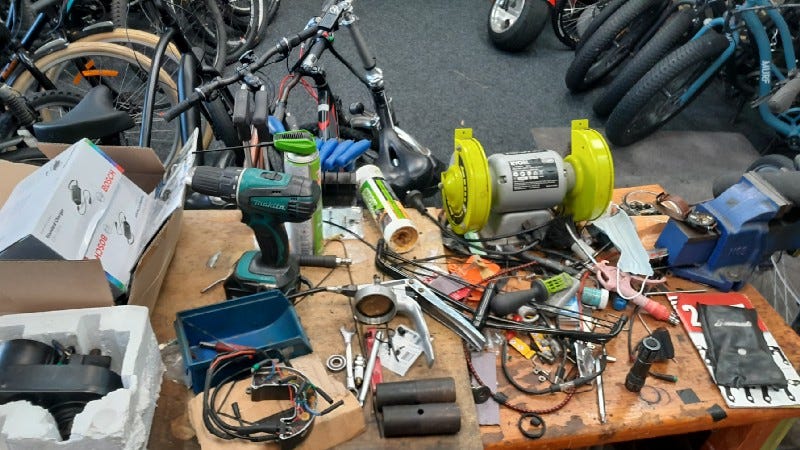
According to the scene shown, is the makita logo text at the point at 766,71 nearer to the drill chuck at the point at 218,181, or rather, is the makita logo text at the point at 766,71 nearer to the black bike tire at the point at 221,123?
the black bike tire at the point at 221,123

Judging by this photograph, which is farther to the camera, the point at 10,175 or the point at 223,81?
the point at 223,81

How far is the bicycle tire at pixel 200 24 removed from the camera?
2.78 metres

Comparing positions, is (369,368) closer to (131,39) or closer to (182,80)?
(182,80)

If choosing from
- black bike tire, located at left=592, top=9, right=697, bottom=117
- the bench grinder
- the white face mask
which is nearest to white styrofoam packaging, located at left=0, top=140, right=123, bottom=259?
the bench grinder

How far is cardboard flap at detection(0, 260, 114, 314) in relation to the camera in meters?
0.93

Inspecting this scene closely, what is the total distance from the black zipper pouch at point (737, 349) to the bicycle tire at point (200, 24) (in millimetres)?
2268

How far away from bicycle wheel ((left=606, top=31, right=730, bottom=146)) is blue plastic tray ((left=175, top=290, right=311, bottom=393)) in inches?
73.8

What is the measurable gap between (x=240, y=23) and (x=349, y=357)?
2573mm

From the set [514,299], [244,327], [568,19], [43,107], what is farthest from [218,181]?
[568,19]

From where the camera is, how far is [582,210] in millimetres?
1380

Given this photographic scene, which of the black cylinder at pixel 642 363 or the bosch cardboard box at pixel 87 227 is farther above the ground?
the bosch cardboard box at pixel 87 227

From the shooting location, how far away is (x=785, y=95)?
2244mm

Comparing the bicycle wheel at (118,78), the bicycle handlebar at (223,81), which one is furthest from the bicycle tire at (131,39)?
the bicycle handlebar at (223,81)

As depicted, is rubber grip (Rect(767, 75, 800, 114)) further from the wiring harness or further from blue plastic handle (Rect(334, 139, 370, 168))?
the wiring harness
